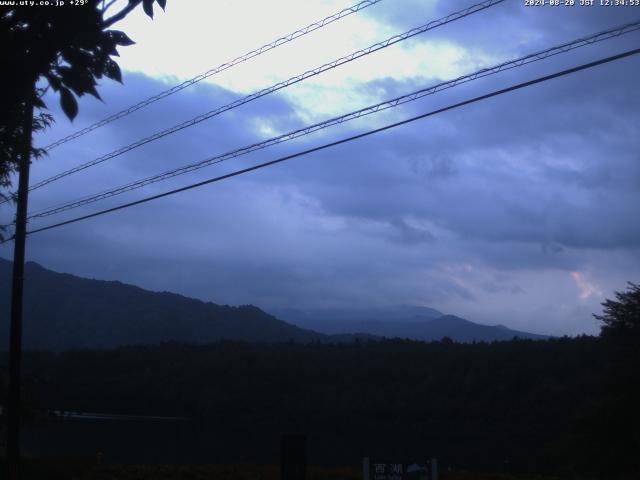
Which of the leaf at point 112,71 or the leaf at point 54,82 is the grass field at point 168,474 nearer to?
the leaf at point 112,71

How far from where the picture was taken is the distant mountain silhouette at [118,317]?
539 feet

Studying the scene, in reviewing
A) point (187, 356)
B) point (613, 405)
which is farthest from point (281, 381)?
point (613, 405)

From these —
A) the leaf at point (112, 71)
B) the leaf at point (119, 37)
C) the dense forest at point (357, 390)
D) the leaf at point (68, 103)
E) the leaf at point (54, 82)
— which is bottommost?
the dense forest at point (357, 390)

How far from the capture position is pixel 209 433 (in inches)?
2704

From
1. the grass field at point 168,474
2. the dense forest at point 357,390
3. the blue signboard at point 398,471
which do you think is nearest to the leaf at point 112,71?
the blue signboard at point 398,471

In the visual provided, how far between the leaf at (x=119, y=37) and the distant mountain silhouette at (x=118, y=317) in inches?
6039

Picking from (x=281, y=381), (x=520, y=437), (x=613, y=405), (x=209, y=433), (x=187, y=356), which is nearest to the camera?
(x=613, y=405)

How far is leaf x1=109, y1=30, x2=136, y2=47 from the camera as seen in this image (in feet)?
20.7

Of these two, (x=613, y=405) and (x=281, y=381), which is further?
(x=281, y=381)

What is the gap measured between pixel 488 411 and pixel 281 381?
26.9 m

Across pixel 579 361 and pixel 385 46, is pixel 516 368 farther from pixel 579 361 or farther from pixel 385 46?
pixel 385 46

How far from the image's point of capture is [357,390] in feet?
283

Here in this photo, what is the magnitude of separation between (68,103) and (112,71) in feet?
1.69

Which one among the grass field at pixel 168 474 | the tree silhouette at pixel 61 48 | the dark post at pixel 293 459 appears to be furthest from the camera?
the grass field at pixel 168 474
